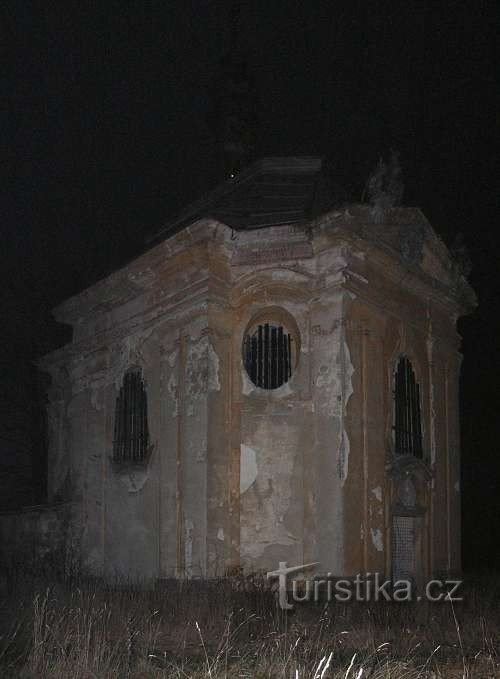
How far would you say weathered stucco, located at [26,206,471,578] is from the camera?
41.2 feet

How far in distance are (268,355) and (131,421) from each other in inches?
130

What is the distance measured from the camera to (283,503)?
12.8m

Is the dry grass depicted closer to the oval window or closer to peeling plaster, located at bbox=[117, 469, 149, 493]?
peeling plaster, located at bbox=[117, 469, 149, 493]

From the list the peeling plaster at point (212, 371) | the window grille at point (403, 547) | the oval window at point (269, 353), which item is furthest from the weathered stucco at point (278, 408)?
the window grille at point (403, 547)

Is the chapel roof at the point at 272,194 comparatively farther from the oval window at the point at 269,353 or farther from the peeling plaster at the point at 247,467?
the peeling plaster at the point at 247,467

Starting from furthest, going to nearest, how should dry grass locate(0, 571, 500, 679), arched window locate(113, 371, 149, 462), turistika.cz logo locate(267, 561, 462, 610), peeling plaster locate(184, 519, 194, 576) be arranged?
arched window locate(113, 371, 149, 462), peeling plaster locate(184, 519, 194, 576), turistika.cz logo locate(267, 561, 462, 610), dry grass locate(0, 571, 500, 679)

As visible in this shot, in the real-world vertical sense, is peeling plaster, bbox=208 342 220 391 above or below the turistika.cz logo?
above

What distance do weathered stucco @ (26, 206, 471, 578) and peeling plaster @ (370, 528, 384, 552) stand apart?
3 cm

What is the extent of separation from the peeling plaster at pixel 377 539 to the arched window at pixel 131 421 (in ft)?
14.1

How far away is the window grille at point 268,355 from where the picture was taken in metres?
13.4

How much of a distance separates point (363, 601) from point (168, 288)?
241 inches

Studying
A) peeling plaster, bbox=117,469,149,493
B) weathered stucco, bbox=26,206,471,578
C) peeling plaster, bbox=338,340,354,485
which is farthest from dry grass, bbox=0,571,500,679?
peeling plaster, bbox=117,469,149,493

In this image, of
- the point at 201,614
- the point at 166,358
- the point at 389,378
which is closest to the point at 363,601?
the point at 201,614

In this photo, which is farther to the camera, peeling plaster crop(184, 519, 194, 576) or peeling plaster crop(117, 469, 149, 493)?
peeling plaster crop(117, 469, 149, 493)
